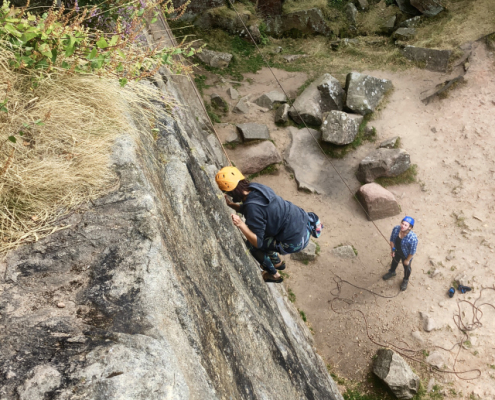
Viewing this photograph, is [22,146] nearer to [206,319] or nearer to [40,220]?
[40,220]

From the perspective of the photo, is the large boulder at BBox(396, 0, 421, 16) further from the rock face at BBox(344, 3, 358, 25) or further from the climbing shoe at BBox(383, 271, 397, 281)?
the climbing shoe at BBox(383, 271, 397, 281)

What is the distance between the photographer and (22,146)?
8.02ft

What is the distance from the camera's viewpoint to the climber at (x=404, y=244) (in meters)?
6.52

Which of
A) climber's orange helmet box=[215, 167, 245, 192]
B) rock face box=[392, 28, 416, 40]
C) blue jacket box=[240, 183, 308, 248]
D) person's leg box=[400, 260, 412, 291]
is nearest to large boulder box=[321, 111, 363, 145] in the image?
person's leg box=[400, 260, 412, 291]

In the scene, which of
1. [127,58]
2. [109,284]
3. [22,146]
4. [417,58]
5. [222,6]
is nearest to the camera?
[109,284]

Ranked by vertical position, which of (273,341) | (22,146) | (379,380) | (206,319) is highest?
(22,146)

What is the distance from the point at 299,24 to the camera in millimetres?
13695

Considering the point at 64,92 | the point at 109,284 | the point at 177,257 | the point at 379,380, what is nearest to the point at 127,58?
the point at 64,92

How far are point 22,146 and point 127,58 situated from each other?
3.63 ft

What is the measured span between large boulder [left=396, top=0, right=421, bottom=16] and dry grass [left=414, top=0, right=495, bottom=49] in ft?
3.72

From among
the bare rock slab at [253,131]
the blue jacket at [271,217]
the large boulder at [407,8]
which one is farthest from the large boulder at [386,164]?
the large boulder at [407,8]

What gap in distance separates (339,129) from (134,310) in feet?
28.0

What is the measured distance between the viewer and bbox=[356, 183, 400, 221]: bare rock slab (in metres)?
8.35

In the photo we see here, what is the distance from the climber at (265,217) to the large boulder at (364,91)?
6.54 metres
